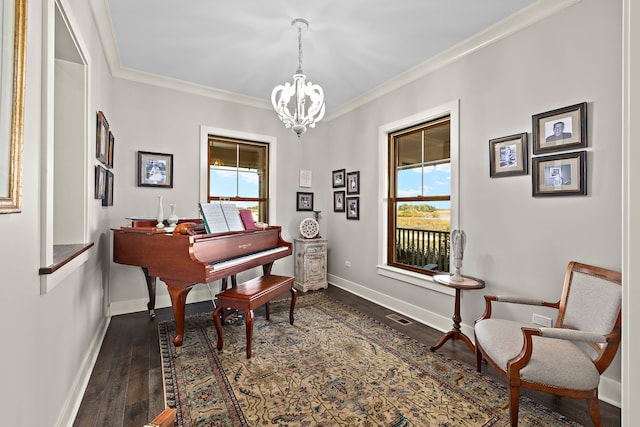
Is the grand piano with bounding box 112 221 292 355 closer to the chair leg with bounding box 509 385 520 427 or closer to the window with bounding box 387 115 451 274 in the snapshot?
the window with bounding box 387 115 451 274

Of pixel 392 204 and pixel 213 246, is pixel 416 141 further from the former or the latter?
pixel 213 246

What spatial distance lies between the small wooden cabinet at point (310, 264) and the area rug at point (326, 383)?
1443 millimetres

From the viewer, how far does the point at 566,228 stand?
227 cm

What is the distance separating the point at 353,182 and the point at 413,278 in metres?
1.71

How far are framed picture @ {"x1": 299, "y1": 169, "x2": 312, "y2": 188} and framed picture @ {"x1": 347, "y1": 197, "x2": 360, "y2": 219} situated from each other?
770mm

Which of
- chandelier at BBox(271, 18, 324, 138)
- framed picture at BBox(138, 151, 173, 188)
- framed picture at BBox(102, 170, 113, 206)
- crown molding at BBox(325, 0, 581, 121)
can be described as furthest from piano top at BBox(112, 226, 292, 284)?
crown molding at BBox(325, 0, 581, 121)

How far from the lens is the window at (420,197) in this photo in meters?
3.45

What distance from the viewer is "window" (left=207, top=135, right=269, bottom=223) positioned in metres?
4.34

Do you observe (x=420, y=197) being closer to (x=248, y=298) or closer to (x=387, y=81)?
(x=387, y=81)

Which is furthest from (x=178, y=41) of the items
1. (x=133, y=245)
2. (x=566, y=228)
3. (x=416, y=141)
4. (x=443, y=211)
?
(x=566, y=228)

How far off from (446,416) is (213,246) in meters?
2.16

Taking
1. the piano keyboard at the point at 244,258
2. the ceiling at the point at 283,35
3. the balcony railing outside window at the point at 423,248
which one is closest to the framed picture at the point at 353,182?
the balcony railing outside window at the point at 423,248

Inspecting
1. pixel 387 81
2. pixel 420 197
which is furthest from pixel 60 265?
pixel 387 81

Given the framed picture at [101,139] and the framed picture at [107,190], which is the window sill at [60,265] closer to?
the framed picture at [101,139]
